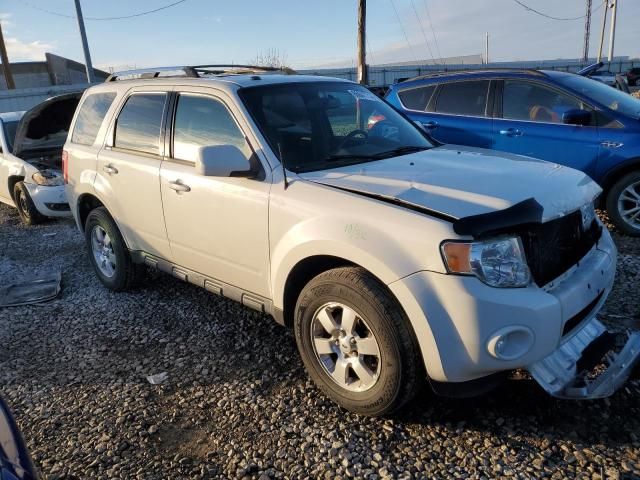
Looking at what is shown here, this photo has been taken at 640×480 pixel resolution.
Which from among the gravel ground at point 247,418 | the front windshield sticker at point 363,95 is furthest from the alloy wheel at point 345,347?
the front windshield sticker at point 363,95

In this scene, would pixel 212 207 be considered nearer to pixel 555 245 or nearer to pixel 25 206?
pixel 555 245

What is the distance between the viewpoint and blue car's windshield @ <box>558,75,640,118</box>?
5.95 m

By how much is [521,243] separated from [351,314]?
930 millimetres

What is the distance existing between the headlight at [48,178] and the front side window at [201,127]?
454 cm

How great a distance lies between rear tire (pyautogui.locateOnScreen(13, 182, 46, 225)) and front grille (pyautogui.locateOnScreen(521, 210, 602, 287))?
7.45m

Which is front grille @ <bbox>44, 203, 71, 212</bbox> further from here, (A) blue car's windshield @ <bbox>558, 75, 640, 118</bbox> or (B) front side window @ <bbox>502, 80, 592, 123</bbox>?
(A) blue car's windshield @ <bbox>558, 75, 640, 118</bbox>

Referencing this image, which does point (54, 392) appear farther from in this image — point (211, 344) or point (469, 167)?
point (469, 167)

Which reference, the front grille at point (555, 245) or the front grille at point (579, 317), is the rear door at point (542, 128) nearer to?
the front grille at point (555, 245)

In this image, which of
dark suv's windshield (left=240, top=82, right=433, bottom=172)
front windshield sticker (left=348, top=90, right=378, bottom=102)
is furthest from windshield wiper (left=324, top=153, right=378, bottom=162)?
front windshield sticker (left=348, top=90, right=378, bottom=102)

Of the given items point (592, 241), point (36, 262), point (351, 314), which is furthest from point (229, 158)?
point (36, 262)

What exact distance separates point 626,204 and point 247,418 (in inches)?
191

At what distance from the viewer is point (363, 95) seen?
432 cm

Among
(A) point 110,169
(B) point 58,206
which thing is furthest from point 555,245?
(B) point 58,206

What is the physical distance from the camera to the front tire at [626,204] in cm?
573
